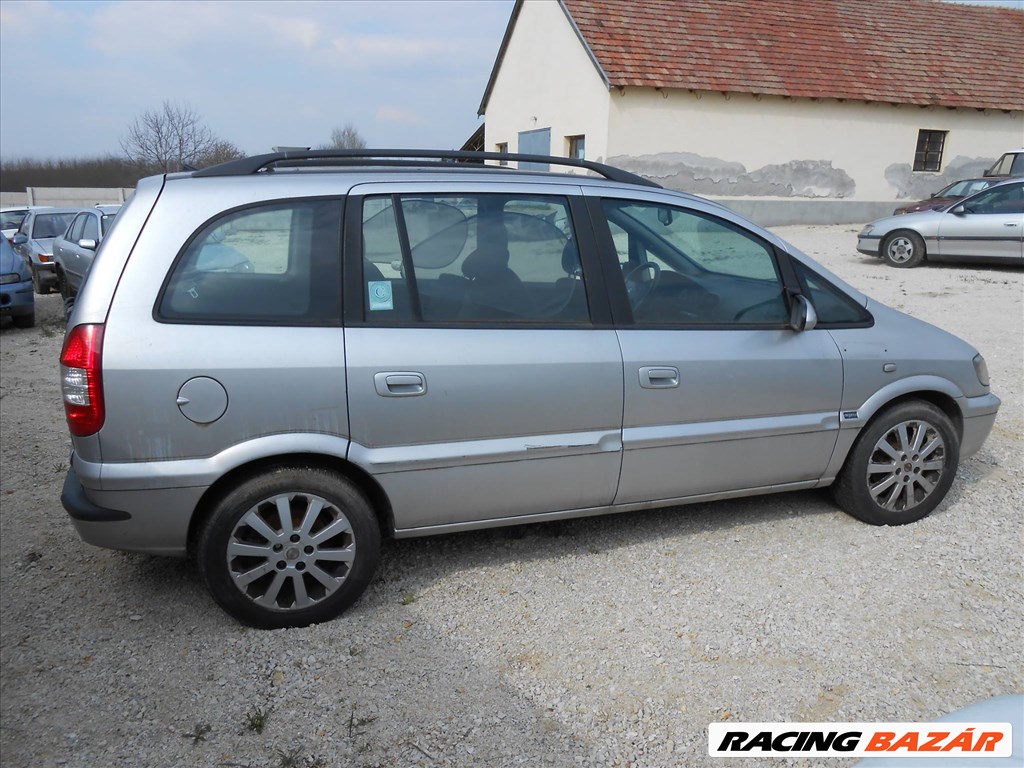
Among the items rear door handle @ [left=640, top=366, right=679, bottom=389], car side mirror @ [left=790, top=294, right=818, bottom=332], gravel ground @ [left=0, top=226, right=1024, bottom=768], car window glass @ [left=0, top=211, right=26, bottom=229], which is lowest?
gravel ground @ [left=0, top=226, right=1024, bottom=768]

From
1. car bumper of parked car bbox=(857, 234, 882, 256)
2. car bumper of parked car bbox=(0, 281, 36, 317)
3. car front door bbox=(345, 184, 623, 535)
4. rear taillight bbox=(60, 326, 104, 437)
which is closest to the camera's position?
rear taillight bbox=(60, 326, 104, 437)

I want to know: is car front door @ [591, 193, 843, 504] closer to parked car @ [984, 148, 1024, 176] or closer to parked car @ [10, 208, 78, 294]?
parked car @ [10, 208, 78, 294]

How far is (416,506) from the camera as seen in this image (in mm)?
3375

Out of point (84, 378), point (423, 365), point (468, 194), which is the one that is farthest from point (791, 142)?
point (84, 378)

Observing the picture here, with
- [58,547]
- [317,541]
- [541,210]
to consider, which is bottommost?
[58,547]

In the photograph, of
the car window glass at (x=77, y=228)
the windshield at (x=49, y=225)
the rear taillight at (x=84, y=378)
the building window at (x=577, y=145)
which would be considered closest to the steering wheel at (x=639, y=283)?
the rear taillight at (x=84, y=378)

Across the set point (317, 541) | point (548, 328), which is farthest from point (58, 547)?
point (548, 328)

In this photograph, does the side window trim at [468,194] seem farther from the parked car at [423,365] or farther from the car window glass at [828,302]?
the car window glass at [828,302]

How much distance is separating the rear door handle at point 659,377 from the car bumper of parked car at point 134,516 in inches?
75.9

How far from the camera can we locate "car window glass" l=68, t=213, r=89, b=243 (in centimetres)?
1258

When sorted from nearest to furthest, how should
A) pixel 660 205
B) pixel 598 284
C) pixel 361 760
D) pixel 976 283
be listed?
pixel 361 760 < pixel 598 284 < pixel 660 205 < pixel 976 283

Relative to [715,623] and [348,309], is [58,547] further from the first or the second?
[715,623]

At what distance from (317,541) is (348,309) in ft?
3.15

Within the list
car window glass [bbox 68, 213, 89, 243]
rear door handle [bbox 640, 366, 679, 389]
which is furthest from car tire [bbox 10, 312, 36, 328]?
rear door handle [bbox 640, 366, 679, 389]
